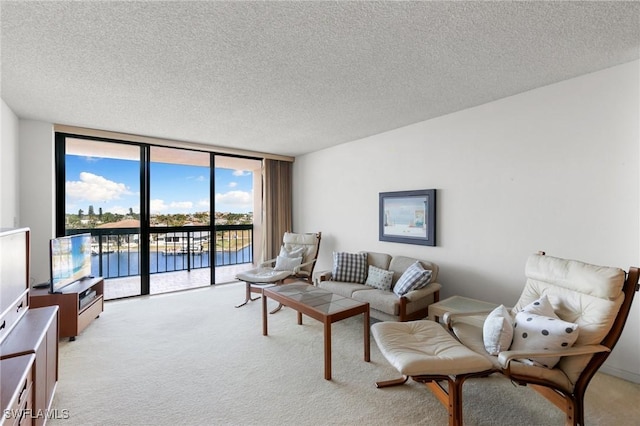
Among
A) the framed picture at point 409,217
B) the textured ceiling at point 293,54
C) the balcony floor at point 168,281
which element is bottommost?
the balcony floor at point 168,281

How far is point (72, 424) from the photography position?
1.77m

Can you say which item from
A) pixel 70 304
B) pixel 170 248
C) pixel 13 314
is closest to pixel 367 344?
pixel 13 314

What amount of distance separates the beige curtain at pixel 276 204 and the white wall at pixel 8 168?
3.36 metres

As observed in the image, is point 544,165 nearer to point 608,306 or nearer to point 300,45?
point 608,306

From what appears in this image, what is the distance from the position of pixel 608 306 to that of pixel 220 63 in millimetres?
3005

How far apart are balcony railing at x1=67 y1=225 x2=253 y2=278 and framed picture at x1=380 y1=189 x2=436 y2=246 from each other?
3117mm

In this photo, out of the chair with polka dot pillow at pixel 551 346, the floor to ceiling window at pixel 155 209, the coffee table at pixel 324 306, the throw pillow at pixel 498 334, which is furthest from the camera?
the floor to ceiling window at pixel 155 209

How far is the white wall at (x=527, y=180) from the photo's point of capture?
226cm

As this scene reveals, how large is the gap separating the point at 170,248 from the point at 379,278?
14.6ft

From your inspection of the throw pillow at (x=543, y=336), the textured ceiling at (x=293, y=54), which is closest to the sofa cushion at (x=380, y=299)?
the throw pillow at (x=543, y=336)

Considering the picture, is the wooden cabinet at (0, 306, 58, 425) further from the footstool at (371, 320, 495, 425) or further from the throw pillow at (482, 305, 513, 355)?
the throw pillow at (482, 305, 513, 355)

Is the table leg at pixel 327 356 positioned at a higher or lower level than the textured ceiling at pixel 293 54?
lower

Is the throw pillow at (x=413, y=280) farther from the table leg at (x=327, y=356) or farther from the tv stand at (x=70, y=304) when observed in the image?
the tv stand at (x=70, y=304)

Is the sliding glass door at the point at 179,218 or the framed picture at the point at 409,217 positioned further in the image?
the sliding glass door at the point at 179,218
